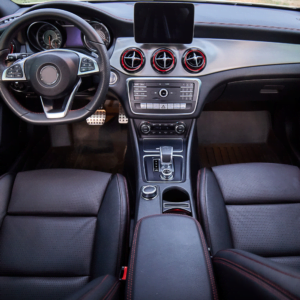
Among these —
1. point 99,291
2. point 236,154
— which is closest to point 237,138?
point 236,154

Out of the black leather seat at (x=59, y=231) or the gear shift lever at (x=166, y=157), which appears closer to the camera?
the black leather seat at (x=59, y=231)

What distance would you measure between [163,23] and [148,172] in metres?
0.83

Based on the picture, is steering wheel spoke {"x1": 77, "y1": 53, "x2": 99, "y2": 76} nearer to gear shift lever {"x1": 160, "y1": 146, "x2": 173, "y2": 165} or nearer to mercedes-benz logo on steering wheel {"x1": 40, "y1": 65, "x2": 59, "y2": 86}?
mercedes-benz logo on steering wheel {"x1": 40, "y1": 65, "x2": 59, "y2": 86}

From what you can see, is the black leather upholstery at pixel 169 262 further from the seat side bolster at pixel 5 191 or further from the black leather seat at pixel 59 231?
the seat side bolster at pixel 5 191

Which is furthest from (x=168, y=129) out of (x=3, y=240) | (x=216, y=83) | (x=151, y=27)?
(x=3, y=240)

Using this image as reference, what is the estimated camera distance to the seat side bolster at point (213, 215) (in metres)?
1.04

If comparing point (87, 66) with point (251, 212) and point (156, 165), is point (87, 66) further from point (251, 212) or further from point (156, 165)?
point (251, 212)

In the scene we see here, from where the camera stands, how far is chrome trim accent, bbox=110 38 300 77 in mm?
1459

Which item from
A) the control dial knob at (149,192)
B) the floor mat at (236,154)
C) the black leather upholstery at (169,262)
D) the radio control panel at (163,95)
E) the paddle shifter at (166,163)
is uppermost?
the radio control panel at (163,95)

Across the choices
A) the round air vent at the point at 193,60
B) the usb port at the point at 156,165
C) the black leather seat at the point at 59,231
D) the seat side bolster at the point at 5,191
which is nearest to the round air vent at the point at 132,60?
the round air vent at the point at 193,60

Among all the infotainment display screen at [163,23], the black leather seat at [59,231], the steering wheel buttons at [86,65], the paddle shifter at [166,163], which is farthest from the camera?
the paddle shifter at [166,163]

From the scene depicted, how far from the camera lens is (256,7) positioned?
167 cm

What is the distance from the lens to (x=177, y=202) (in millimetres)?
1262

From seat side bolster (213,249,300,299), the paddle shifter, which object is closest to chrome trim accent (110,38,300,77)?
the paddle shifter
